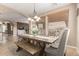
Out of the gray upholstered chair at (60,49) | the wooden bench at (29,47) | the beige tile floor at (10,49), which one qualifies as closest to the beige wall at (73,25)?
the gray upholstered chair at (60,49)

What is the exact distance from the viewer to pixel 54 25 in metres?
1.47

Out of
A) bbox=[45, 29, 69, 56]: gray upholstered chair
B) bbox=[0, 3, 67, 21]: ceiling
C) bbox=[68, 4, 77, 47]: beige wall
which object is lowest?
bbox=[45, 29, 69, 56]: gray upholstered chair

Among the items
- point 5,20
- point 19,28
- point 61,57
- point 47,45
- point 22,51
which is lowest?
point 61,57

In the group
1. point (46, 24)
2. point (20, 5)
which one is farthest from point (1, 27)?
point (46, 24)

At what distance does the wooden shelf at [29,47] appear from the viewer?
57.9 inches

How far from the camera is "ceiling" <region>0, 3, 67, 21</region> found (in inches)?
56.3

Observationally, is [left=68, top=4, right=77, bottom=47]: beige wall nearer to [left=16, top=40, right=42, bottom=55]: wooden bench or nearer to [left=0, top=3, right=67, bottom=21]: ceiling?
[left=0, top=3, right=67, bottom=21]: ceiling

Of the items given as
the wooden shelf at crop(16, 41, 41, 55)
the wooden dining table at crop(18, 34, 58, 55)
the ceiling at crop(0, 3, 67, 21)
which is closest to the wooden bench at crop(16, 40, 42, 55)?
the wooden shelf at crop(16, 41, 41, 55)

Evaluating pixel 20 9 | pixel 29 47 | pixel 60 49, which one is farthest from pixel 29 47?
pixel 20 9

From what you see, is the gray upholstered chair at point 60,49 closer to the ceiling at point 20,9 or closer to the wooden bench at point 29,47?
the wooden bench at point 29,47

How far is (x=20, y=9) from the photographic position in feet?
4.77

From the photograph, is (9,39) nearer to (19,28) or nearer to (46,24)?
(19,28)

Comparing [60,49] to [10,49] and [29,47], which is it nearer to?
[29,47]

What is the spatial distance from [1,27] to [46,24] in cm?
79
